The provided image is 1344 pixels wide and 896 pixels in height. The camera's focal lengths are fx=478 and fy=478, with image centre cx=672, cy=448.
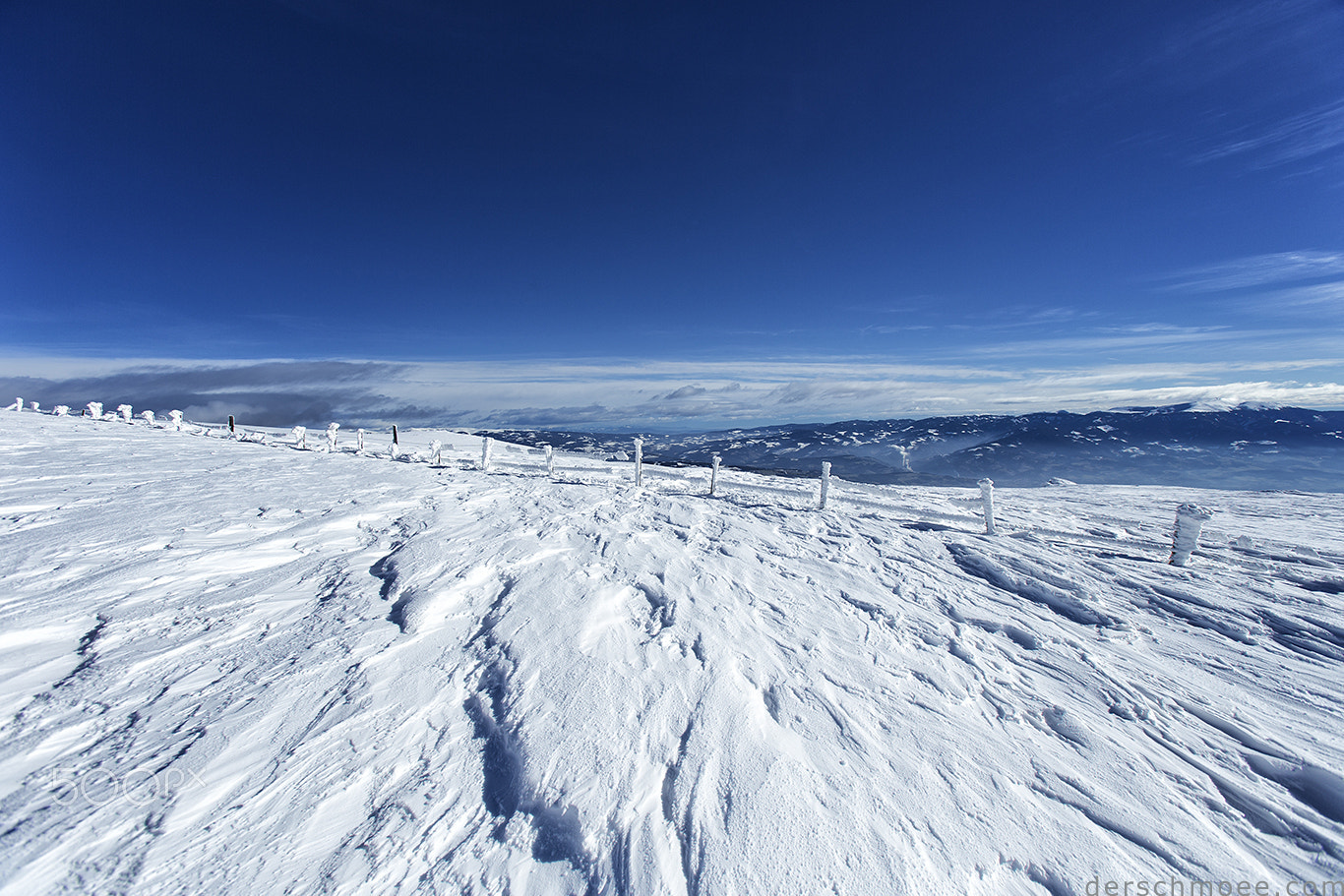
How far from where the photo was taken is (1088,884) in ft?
10.0

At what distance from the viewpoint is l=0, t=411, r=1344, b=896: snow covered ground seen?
2.97m

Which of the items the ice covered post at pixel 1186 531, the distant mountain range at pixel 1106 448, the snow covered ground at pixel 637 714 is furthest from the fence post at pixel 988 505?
the distant mountain range at pixel 1106 448

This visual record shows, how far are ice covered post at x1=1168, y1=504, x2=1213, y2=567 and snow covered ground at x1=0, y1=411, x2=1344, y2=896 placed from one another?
466mm

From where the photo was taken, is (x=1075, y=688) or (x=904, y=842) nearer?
(x=904, y=842)

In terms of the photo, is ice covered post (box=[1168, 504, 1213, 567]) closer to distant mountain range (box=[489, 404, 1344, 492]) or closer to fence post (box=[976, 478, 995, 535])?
fence post (box=[976, 478, 995, 535])

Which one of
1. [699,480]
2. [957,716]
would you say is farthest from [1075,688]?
[699,480]

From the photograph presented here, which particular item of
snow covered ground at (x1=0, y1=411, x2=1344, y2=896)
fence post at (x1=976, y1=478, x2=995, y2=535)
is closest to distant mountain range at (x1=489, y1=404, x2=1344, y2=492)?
fence post at (x1=976, y1=478, x2=995, y2=535)

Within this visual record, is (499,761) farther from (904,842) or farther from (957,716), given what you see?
(957,716)

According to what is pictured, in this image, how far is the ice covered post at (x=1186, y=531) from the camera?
859 cm

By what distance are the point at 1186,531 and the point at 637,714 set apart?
1084cm

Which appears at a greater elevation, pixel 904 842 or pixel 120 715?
pixel 120 715

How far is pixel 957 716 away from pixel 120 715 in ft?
23.2

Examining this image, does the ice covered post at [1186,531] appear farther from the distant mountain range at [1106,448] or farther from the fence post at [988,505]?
the distant mountain range at [1106,448]

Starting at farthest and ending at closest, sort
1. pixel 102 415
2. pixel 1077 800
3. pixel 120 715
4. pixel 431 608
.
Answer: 1. pixel 102 415
2. pixel 431 608
3. pixel 120 715
4. pixel 1077 800
